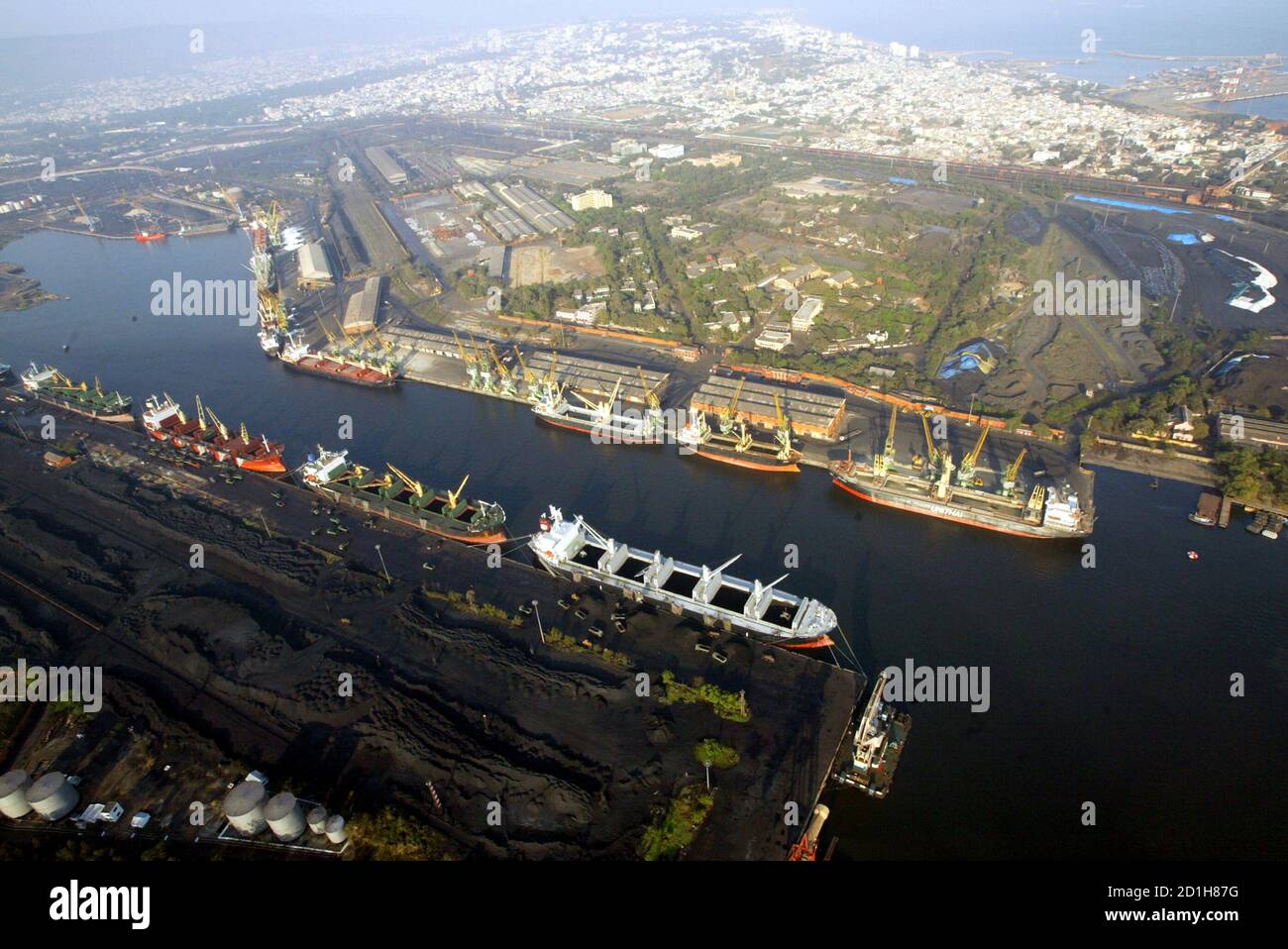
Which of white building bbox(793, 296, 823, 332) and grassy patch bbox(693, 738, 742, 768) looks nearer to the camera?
grassy patch bbox(693, 738, 742, 768)

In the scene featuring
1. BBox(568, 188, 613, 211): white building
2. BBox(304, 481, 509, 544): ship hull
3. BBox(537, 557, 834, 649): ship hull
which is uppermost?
BBox(568, 188, 613, 211): white building

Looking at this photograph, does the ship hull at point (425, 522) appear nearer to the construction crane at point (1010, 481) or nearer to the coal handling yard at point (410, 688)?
the coal handling yard at point (410, 688)

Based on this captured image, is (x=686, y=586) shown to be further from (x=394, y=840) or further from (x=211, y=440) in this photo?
(x=211, y=440)

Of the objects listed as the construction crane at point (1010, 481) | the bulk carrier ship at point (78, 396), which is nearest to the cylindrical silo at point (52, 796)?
the bulk carrier ship at point (78, 396)

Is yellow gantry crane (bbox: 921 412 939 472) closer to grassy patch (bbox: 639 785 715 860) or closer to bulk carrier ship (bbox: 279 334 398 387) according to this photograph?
grassy patch (bbox: 639 785 715 860)

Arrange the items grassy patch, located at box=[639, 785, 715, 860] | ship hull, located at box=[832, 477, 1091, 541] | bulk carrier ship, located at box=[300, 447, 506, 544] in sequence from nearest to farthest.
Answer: grassy patch, located at box=[639, 785, 715, 860] → ship hull, located at box=[832, 477, 1091, 541] → bulk carrier ship, located at box=[300, 447, 506, 544]

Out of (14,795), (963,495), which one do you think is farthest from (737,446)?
(14,795)

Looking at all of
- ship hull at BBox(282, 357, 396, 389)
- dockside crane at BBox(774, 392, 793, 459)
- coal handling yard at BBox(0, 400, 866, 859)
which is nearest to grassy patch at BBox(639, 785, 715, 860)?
coal handling yard at BBox(0, 400, 866, 859)
